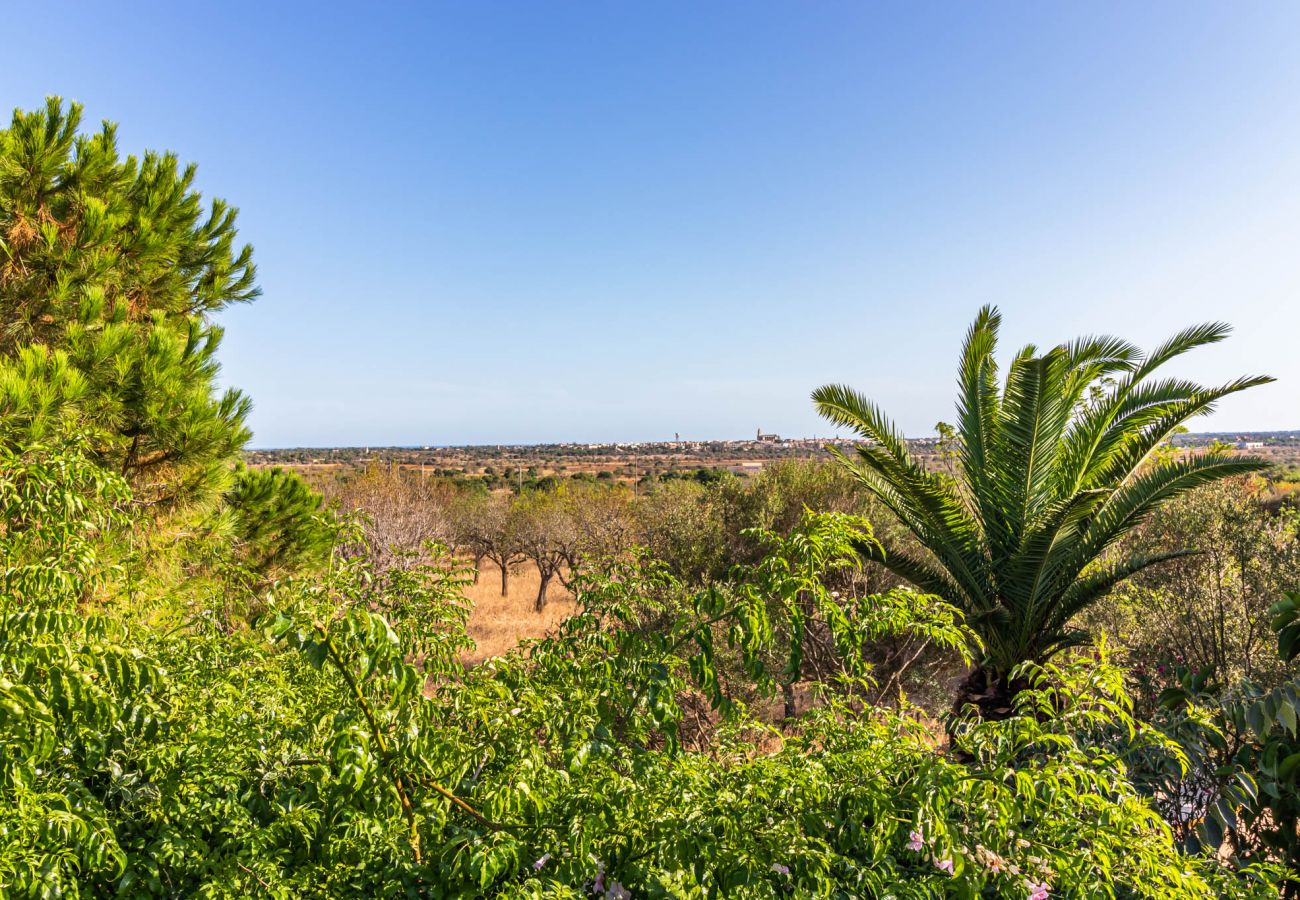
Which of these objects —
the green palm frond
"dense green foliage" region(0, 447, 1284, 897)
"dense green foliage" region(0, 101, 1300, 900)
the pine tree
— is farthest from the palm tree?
the pine tree

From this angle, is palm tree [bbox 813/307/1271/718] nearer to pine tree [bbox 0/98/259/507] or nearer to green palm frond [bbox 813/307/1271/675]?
green palm frond [bbox 813/307/1271/675]

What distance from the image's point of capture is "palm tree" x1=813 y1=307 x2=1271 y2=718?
5.98 m

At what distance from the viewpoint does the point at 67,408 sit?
515 centimetres

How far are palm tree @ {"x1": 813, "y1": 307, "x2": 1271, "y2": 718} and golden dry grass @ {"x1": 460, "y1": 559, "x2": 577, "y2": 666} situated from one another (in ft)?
30.1

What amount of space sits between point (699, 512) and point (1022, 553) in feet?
27.9

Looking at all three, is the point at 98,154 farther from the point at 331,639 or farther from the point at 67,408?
the point at 331,639

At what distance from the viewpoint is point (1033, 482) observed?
20.5 feet

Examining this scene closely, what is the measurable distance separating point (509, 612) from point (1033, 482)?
17.5 metres

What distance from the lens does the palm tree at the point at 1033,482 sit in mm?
5984

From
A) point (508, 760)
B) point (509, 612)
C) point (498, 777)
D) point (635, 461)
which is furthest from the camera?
point (635, 461)

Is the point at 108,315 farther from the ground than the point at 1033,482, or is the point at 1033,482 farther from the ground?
the point at 108,315

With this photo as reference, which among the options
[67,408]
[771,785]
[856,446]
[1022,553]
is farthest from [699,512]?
[771,785]

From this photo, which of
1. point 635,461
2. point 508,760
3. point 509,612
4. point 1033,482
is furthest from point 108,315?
point 635,461

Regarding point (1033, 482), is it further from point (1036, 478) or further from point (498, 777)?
point (498, 777)
